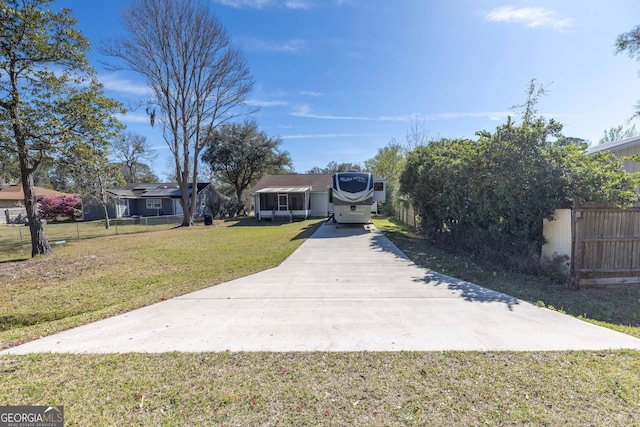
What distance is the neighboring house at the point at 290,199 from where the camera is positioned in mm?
21031

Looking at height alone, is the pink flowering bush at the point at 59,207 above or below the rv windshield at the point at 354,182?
below

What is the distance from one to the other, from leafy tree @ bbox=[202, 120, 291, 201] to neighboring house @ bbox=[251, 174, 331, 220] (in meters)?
7.50

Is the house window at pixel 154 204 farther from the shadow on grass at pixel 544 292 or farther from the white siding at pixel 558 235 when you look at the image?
the white siding at pixel 558 235

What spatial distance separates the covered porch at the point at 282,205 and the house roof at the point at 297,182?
2135 millimetres

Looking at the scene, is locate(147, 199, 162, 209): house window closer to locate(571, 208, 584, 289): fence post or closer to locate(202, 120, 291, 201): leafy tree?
locate(202, 120, 291, 201): leafy tree

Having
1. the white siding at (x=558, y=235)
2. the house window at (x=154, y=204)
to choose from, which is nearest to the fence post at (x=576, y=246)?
the white siding at (x=558, y=235)

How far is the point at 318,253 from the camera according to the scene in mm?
8336

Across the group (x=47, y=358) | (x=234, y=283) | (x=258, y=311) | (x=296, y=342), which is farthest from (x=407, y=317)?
(x=47, y=358)

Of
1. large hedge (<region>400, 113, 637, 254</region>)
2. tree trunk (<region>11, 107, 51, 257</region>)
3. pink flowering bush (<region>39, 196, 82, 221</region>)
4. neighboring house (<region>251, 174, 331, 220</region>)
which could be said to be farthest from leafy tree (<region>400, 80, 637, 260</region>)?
pink flowering bush (<region>39, 196, 82, 221</region>)

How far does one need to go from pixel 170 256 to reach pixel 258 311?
5.92 metres

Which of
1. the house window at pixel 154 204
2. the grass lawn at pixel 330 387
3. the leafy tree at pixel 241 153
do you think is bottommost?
the grass lawn at pixel 330 387

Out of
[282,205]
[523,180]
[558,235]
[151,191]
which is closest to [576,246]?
[558,235]

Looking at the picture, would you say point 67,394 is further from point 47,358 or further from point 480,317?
point 480,317

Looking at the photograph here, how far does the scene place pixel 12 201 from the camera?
29297 millimetres
